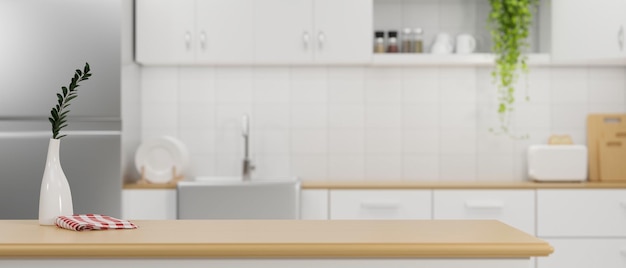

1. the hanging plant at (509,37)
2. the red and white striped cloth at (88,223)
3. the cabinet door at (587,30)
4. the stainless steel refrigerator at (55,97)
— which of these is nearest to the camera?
the red and white striped cloth at (88,223)

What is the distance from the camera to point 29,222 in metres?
2.46

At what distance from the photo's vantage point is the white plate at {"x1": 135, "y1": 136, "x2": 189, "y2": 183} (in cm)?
430

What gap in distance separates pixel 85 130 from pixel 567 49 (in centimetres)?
243

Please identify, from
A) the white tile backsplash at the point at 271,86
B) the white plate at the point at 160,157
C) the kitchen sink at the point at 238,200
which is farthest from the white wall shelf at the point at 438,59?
the white plate at the point at 160,157

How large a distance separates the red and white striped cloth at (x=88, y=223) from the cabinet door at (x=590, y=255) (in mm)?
2449

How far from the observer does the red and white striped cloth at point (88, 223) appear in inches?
89.2

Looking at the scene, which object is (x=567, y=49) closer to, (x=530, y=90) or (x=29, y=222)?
(x=530, y=90)

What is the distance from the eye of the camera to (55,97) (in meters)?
4.01

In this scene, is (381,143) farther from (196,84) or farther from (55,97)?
(55,97)

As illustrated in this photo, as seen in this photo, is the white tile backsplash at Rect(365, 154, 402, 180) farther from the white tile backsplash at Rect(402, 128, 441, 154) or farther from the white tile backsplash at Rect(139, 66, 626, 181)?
the white tile backsplash at Rect(402, 128, 441, 154)

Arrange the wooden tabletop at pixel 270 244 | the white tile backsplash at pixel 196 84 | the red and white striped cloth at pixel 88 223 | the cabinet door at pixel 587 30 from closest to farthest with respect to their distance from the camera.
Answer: the wooden tabletop at pixel 270 244 → the red and white striped cloth at pixel 88 223 → the cabinet door at pixel 587 30 → the white tile backsplash at pixel 196 84

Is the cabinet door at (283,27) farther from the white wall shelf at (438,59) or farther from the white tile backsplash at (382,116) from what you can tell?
the white tile backsplash at (382,116)

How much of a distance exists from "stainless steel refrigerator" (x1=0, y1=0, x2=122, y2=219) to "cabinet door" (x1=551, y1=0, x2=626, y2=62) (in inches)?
87.8

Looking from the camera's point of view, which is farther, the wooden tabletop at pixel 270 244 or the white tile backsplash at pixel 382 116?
the white tile backsplash at pixel 382 116
